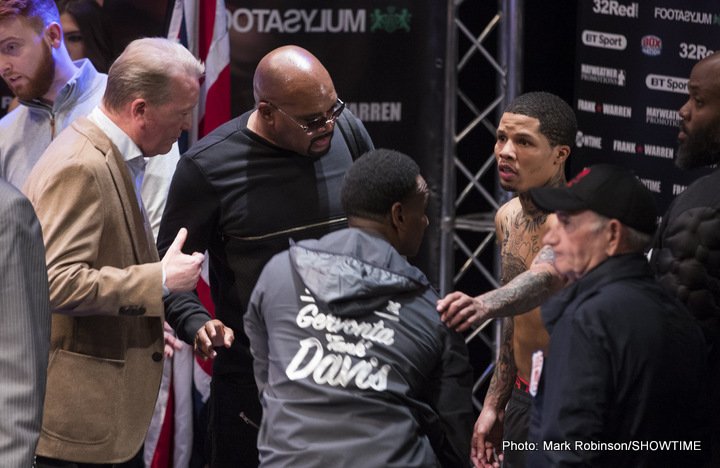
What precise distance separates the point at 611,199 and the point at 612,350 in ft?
1.36

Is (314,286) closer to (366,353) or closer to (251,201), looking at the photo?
(366,353)

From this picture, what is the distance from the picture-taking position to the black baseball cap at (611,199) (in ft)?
9.17

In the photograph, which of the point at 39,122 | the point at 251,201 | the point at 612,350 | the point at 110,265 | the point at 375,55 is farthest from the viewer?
the point at 375,55

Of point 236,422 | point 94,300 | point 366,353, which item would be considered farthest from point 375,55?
point 366,353

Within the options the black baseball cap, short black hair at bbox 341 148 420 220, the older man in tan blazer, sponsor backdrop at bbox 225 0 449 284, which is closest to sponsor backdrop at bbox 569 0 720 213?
sponsor backdrop at bbox 225 0 449 284

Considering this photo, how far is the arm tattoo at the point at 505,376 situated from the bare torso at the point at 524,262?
0.09 feet

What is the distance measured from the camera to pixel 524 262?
376 centimetres

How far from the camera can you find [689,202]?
11.1 ft

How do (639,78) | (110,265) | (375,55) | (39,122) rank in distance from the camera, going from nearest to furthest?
(110,265), (39,122), (375,55), (639,78)

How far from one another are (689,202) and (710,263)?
21 centimetres

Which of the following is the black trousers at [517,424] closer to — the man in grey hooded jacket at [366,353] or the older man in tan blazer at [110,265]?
the man in grey hooded jacket at [366,353]

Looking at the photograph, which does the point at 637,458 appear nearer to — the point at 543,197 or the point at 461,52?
the point at 543,197

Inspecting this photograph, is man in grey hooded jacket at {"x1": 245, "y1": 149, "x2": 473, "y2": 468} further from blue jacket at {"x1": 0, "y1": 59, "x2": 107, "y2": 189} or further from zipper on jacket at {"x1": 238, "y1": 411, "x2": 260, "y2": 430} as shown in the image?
blue jacket at {"x1": 0, "y1": 59, "x2": 107, "y2": 189}

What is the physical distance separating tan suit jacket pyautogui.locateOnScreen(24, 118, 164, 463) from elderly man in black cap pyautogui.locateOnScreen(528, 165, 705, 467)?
1340 millimetres
